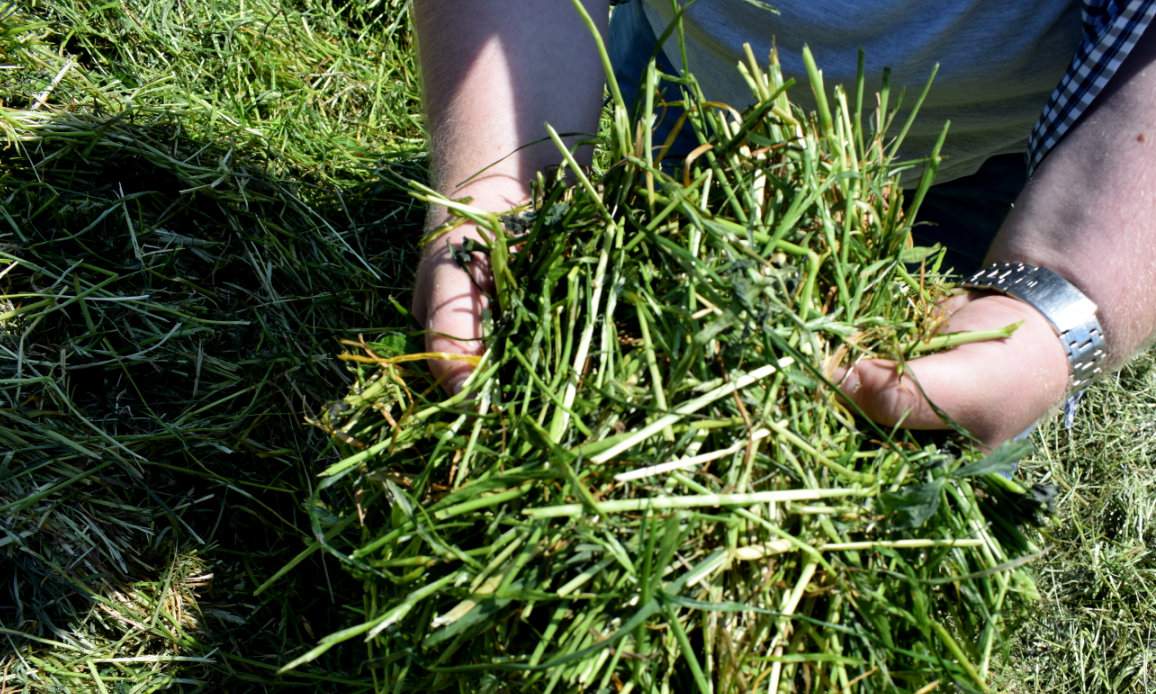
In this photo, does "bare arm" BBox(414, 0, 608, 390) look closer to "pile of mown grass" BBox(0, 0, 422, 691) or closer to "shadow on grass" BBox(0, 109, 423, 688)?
"pile of mown grass" BBox(0, 0, 422, 691)

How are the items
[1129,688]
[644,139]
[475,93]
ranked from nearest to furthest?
[644,139]
[475,93]
[1129,688]

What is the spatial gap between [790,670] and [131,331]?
1.02m

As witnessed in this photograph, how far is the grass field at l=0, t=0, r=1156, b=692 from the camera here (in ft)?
4.06

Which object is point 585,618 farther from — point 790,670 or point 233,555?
point 233,555

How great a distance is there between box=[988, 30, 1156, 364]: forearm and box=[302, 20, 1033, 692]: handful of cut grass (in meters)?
0.19

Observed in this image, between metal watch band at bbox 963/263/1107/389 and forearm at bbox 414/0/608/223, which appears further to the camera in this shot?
forearm at bbox 414/0/608/223

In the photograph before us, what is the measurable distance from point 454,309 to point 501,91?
0.88 feet

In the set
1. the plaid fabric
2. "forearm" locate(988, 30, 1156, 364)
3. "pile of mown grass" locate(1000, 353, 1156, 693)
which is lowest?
"pile of mown grass" locate(1000, 353, 1156, 693)

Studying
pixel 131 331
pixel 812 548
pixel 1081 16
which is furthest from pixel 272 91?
pixel 812 548

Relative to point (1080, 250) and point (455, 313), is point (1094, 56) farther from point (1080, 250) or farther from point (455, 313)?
point (455, 313)

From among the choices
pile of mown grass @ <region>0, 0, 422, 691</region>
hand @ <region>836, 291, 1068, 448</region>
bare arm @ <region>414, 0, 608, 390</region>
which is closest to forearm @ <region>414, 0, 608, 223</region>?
bare arm @ <region>414, 0, 608, 390</region>

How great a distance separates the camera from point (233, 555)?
133 cm

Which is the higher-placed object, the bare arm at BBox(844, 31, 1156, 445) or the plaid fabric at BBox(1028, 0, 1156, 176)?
the plaid fabric at BBox(1028, 0, 1156, 176)

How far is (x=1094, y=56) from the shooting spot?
891 millimetres
